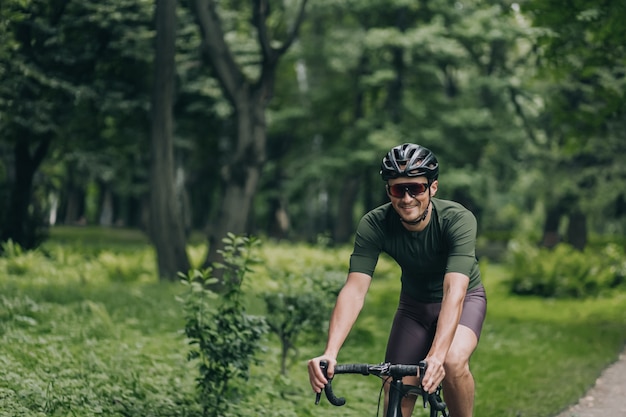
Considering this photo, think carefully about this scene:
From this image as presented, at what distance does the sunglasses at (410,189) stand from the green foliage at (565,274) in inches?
667

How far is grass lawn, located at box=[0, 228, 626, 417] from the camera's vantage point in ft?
24.6

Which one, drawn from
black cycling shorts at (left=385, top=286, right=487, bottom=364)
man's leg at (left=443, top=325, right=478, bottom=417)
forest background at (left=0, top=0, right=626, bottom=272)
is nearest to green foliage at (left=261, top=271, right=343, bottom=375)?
forest background at (left=0, top=0, right=626, bottom=272)

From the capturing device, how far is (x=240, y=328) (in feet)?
23.9

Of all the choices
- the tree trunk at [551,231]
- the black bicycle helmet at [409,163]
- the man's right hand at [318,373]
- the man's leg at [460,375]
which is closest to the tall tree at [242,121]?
the black bicycle helmet at [409,163]

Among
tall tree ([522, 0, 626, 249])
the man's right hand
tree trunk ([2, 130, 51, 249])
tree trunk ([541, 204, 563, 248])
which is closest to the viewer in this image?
the man's right hand

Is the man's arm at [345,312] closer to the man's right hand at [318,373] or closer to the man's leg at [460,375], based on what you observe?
the man's right hand at [318,373]

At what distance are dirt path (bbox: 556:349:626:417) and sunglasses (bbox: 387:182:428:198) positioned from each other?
15.7 feet

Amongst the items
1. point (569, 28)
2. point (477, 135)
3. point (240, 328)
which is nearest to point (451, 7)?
point (477, 135)

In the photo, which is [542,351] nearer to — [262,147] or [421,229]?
[262,147]

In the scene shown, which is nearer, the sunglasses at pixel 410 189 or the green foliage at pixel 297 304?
the sunglasses at pixel 410 189

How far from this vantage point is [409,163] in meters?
4.38

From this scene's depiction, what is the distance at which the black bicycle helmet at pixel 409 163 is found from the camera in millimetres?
4379

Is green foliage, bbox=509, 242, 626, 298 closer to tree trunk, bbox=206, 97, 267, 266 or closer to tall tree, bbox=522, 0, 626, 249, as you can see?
tall tree, bbox=522, 0, 626, 249

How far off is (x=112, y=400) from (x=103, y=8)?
1175 centimetres
